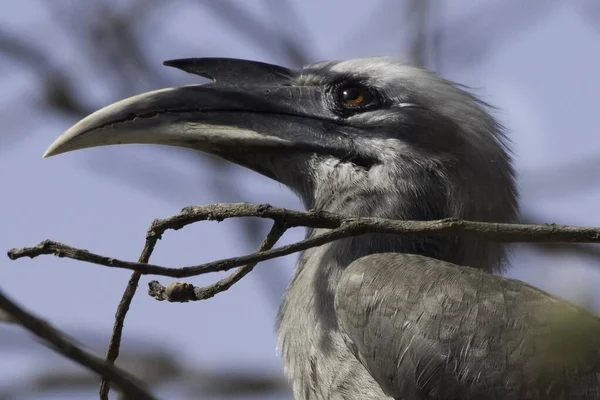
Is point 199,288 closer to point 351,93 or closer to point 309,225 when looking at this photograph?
point 309,225

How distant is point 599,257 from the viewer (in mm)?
3209

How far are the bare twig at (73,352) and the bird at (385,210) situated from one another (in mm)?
1571

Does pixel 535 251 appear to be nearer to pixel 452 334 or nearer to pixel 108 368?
pixel 452 334

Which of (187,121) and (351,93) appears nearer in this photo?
(187,121)

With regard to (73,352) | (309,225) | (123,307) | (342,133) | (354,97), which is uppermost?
(354,97)

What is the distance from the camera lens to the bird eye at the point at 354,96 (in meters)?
5.45

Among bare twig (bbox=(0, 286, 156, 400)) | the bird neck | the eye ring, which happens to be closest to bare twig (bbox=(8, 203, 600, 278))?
bare twig (bbox=(0, 286, 156, 400))

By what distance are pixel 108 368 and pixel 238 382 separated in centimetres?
323

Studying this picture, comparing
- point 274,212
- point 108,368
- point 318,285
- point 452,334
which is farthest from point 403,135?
point 108,368

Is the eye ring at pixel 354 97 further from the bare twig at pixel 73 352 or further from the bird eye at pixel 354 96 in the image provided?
the bare twig at pixel 73 352

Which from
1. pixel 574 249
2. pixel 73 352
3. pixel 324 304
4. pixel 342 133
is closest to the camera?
pixel 73 352

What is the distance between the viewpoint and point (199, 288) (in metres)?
3.69

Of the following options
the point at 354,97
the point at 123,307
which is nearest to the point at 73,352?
the point at 123,307

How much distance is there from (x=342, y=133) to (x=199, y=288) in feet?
6.05
